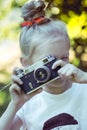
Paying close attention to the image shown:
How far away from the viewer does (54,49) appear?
199 cm

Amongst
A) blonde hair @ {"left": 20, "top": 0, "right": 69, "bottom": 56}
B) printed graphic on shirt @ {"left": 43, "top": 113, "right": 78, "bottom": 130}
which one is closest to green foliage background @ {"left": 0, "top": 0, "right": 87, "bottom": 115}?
blonde hair @ {"left": 20, "top": 0, "right": 69, "bottom": 56}

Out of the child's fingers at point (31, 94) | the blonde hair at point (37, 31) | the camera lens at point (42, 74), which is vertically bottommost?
the child's fingers at point (31, 94)

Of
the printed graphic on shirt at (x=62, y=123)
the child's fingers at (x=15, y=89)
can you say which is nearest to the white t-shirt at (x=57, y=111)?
the printed graphic on shirt at (x=62, y=123)

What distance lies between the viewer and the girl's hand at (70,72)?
1.87 metres

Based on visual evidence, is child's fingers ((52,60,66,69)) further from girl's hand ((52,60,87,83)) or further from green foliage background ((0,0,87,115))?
green foliage background ((0,0,87,115))

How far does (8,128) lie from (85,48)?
1.58 metres

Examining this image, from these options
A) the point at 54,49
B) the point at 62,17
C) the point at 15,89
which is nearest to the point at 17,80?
the point at 15,89

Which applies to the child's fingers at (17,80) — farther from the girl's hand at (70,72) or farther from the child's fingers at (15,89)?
the girl's hand at (70,72)

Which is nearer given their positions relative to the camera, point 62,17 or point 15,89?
point 15,89

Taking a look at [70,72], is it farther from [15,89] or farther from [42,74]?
[15,89]

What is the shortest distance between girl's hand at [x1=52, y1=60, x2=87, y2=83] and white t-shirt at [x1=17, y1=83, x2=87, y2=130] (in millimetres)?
176

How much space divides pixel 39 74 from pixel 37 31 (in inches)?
8.1

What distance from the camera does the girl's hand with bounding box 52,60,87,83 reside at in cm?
187

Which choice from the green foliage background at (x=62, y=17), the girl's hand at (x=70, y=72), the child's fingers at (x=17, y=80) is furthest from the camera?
the green foliage background at (x=62, y=17)
